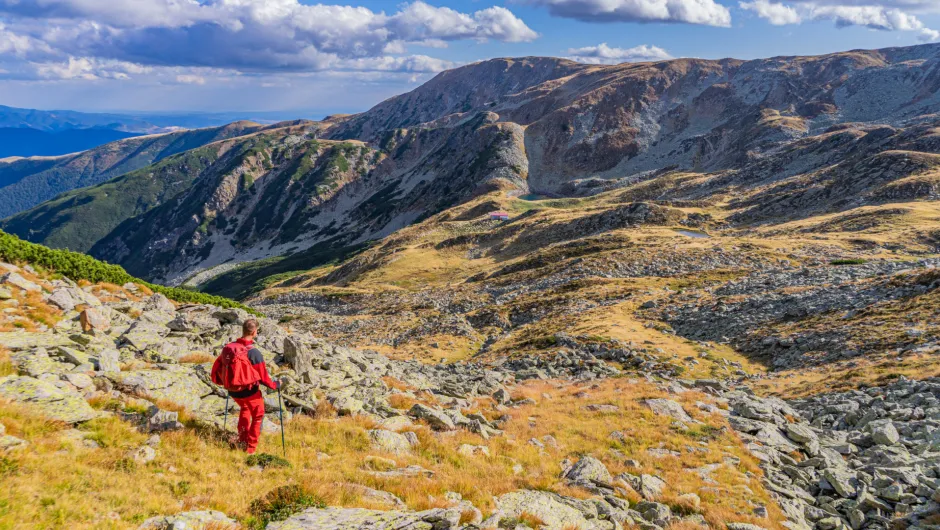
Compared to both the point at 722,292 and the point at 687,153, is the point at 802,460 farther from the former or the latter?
the point at 687,153

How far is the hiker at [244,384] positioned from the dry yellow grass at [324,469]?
21.4 inches

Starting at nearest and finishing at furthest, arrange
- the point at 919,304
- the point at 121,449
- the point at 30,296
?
1. the point at 121,449
2. the point at 30,296
3. the point at 919,304

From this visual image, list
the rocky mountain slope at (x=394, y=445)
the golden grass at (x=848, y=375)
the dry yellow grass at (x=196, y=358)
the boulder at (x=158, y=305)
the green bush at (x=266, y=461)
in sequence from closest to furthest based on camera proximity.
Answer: the rocky mountain slope at (x=394, y=445) → the green bush at (x=266, y=461) → the dry yellow grass at (x=196, y=358) → the golden grass at (x=848, y=375) → the boulder at (x=158, y=305)

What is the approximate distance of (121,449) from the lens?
9094 mm

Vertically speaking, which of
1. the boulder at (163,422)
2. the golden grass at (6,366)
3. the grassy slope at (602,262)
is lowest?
the grassy slope at (602,262)

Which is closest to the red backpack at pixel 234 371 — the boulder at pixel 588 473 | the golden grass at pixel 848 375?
the boulder at pixel 588 473

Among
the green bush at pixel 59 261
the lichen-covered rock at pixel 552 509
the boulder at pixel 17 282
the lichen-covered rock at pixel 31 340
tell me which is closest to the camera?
the lichen-covered rock at pixel 552 509

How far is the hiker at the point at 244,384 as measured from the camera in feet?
35.4

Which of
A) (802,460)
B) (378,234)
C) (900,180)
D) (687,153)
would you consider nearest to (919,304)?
(802,460)

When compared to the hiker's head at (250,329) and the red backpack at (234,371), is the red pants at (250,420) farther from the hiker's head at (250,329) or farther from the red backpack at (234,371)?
the hiker's head at (250,329)

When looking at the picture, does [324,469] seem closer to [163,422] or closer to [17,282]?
[163,422]

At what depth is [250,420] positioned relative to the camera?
1091 cm

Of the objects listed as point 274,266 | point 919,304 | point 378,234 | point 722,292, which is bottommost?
point 274,266

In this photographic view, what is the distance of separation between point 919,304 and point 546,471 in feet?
96.4
